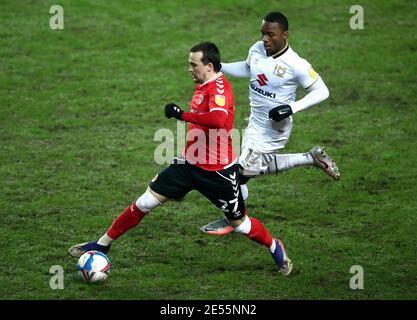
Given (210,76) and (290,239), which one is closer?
(210,76)

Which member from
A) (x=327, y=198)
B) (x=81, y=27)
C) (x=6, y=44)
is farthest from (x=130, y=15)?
(x=327, y=198)

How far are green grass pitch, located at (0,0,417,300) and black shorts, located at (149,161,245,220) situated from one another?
0.88 meters

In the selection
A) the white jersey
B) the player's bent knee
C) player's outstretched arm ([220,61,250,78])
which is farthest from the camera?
player's outstretched arm ([220,61,250,78])

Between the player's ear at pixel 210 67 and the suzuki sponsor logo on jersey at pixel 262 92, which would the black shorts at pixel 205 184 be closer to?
the player's ear at pixel 210 67

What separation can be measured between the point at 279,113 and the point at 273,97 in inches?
26.6

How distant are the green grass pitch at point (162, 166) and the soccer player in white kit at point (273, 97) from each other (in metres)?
0.82

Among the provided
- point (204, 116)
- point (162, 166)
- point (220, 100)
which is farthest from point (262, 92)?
point (162, 166)

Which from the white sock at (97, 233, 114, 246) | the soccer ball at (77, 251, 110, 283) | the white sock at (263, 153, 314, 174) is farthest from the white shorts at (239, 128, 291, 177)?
the soccer ball at (77, 251, 110, 283)

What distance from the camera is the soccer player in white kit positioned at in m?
10.2

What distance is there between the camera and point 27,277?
31.4 feet

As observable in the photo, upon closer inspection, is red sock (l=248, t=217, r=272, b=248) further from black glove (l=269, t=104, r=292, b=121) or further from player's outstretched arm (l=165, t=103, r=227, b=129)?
player's outstretched arm (l=165, t=103, r=227, b=129)

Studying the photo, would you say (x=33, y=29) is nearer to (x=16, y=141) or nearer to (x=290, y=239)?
(x=16, y=141)

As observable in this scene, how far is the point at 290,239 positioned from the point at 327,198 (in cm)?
151

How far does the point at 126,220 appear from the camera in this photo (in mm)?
9711
